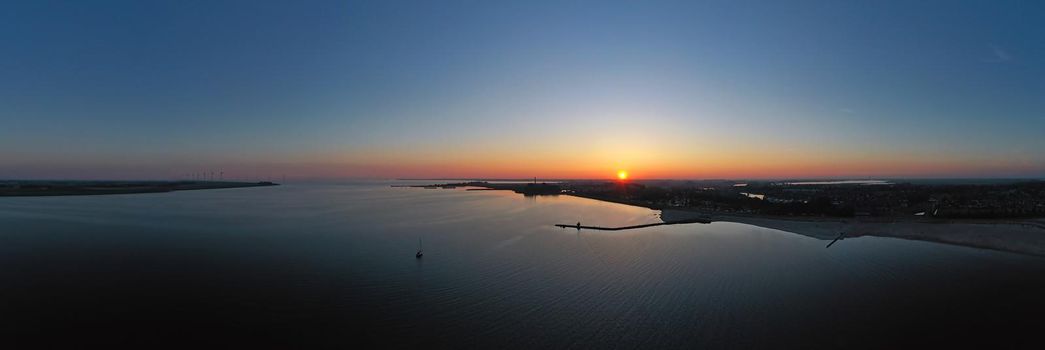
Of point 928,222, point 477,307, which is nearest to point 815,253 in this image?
point 928,222

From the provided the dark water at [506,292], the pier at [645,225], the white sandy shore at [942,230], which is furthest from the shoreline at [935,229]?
the pier at [645,225]

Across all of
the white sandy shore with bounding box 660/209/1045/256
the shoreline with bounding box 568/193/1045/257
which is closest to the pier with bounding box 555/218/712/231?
the shoreline with bounding box 568/193/1045/257

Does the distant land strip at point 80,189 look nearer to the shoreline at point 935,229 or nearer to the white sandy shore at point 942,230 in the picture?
the shoreline at point 935,229

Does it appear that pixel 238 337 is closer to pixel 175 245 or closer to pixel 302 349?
pixel 302 349

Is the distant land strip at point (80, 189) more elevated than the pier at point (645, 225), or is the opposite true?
the distant land strip at point (80, 189)

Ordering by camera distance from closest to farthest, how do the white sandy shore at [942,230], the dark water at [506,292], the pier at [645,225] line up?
1. the dark water at [506,292]
2. the white sandy shore at [942,230]
3. the pier at [645,225]

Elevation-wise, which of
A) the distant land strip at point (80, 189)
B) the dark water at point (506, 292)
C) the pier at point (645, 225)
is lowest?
the dark water at point (506, 292)

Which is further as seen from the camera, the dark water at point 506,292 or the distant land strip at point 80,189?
the distant land strip at point 80,189

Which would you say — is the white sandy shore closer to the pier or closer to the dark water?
the dark water
